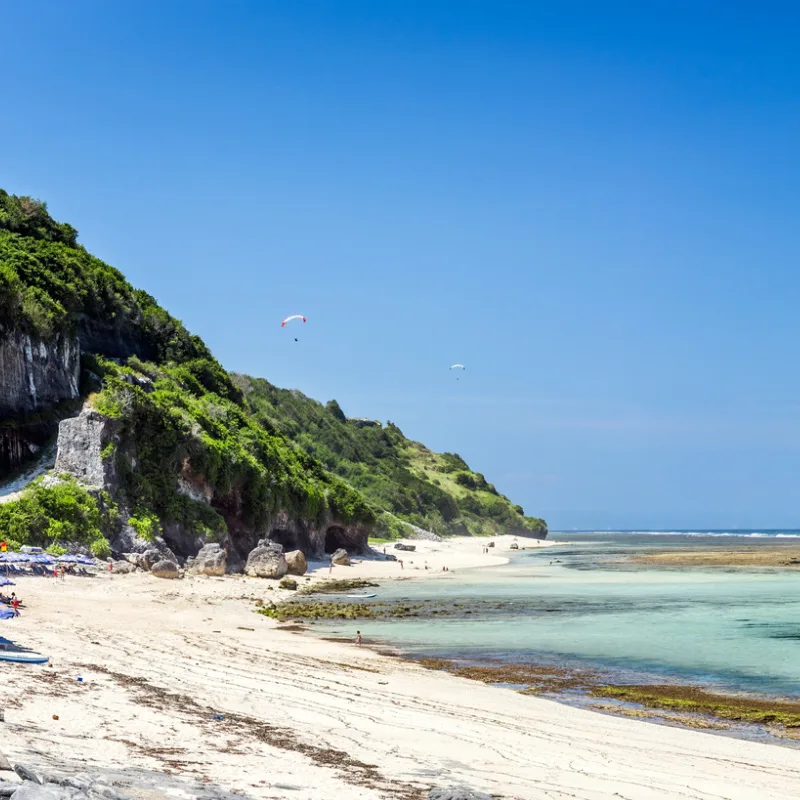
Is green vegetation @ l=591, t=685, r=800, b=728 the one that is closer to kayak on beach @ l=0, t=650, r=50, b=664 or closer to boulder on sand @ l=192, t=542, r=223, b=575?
kayak on beach @ l=0, t=650, r=50, b=664

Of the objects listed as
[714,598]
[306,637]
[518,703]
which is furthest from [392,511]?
[518,703]

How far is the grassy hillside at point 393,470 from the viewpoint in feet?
410

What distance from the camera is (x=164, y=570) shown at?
122 feet

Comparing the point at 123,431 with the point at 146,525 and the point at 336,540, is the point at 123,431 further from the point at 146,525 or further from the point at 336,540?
the point at 336,540

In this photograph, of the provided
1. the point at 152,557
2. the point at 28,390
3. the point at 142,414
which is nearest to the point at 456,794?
the point at 152,557

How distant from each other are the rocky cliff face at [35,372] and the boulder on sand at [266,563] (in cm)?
1286

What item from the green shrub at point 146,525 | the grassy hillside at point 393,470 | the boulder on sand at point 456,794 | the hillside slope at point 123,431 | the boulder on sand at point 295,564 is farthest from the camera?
the grassy hillside at point 393,470

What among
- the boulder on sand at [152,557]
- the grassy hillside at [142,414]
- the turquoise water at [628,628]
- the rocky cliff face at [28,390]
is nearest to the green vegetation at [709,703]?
the turquoise water at [628,628]

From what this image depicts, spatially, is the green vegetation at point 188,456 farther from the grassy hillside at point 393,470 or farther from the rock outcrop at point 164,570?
the grassy hillside at point 393,470

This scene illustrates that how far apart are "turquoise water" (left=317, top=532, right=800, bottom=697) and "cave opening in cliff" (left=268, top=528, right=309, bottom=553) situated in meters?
10.5

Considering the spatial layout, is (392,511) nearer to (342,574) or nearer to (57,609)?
(342,574)

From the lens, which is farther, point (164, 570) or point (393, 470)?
point (393, 470)

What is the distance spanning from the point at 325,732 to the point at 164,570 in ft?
86.5

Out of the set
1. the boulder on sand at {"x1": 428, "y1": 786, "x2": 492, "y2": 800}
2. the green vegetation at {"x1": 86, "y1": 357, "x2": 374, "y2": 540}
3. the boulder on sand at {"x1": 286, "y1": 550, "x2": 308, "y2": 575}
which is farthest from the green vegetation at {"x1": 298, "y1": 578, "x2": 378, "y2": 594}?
the boulder on sand at {"x1": 428, "y1": 786, "x2": 492, "y2": 800}
